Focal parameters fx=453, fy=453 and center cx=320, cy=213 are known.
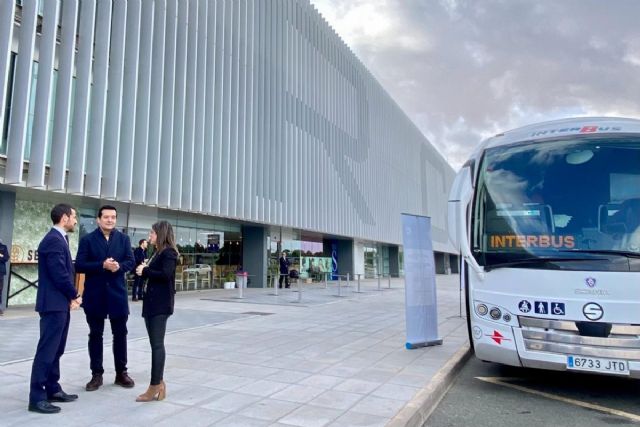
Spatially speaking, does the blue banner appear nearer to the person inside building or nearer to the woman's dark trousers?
the person inside building

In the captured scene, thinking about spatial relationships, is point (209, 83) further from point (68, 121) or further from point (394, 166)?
point (394, 166)

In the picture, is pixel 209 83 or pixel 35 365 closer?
pixel 35 365

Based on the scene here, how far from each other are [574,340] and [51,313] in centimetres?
543

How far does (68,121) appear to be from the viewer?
12242mm

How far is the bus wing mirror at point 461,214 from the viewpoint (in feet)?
19.8

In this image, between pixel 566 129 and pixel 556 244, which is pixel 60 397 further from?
pixel 566 129

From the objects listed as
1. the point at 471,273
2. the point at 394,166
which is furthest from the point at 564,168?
the point at 394,166

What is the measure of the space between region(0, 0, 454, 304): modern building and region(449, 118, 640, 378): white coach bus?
35.3 feet

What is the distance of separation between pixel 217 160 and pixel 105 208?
1287 cm

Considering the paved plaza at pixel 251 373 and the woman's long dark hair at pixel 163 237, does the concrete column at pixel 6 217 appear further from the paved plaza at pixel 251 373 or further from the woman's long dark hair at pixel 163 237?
the woman's long dark hair at pixel 163 237

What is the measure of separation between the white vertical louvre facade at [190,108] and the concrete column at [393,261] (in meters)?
11.8

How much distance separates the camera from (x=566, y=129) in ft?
19.6

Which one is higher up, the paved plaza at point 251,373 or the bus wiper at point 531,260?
the bus wiper at point 531,260

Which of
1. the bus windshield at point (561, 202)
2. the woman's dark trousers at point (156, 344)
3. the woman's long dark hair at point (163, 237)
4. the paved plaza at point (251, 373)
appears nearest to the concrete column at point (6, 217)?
the paved plaza at point (251, 373)
